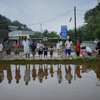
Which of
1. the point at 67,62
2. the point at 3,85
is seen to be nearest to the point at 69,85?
the point at 3,85

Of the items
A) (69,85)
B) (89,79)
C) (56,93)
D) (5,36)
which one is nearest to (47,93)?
(56,93)

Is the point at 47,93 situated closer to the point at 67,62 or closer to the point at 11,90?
the point at 11,90

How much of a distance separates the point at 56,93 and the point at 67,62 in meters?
4.95

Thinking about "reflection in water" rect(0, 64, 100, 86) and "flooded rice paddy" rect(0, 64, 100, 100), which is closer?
"flooded rice paddy" rect(0, 64, 100, 100)

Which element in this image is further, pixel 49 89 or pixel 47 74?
pixel 47 74

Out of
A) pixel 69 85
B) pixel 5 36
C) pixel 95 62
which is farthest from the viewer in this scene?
pixel 5 36

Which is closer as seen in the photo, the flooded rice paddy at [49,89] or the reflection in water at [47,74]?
the flooded rice paddy at [49,89]

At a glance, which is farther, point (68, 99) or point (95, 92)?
point (95, 92)

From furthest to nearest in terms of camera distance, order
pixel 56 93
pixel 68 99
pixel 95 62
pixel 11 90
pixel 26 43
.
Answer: pixel 26 43
pixel 95 62
pixel 11 90
pixel 56 93
pixel 68 99

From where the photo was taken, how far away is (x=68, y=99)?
12.1 ft

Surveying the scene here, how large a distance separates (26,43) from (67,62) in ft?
10.9

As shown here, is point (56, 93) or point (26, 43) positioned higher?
point (26, 43)

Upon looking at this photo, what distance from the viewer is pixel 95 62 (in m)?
8.82

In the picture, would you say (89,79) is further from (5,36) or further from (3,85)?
(5,36)
